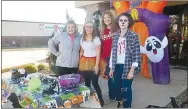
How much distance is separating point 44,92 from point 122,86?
3.59ft

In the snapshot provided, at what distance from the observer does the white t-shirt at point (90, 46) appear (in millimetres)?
3171

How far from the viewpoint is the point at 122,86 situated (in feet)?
10.5

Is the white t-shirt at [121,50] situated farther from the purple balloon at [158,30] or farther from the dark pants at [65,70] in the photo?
the purple balloon at [158,30]

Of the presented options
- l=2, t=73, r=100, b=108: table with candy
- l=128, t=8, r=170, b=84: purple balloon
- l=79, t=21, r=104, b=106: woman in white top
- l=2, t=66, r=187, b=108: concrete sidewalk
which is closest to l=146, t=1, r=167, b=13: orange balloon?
l=128, t=8, r=170, b=84: purple balloon

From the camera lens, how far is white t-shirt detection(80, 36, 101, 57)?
317 cm

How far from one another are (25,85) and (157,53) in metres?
2.64

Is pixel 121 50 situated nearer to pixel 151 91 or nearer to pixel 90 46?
pixel 90 46

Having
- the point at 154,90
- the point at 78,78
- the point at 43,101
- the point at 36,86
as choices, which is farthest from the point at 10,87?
the point at 154,90

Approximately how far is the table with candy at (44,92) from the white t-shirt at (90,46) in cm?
45

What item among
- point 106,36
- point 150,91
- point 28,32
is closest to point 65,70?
point 106,36

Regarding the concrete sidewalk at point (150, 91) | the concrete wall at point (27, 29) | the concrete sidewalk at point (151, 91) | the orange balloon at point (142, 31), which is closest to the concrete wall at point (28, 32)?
the concrete wall at point (27, 29)

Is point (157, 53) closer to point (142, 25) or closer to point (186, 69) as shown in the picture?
point (142, 25)

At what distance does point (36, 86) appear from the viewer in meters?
2.88

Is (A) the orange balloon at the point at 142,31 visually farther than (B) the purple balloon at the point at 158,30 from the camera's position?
Yes
